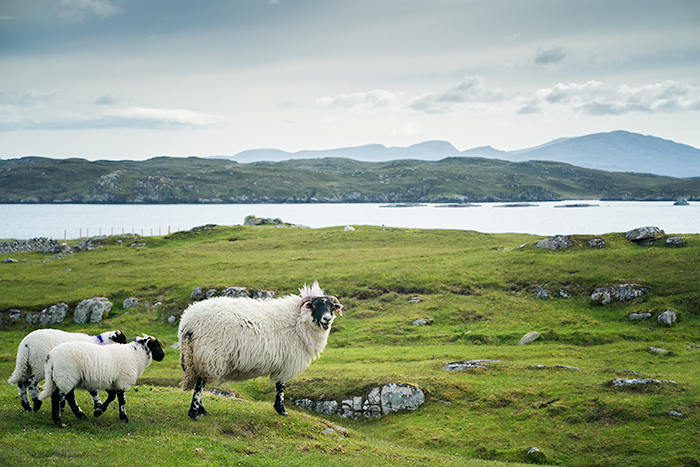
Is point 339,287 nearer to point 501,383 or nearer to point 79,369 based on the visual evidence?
point 501,383

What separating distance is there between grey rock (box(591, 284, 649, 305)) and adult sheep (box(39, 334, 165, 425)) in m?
28.6

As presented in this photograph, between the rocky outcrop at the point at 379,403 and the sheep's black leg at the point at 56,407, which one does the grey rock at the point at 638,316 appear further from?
the sheep's black leg at the point at 56,407

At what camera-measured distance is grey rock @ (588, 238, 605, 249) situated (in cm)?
3856

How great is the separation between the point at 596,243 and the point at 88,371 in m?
40.0

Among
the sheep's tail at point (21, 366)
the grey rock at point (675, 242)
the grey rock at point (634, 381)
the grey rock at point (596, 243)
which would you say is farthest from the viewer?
the grey rock at point (596, 243)

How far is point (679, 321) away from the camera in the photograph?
25.8 m

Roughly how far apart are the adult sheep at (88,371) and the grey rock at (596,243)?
125 ft

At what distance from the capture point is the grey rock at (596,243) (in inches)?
1518

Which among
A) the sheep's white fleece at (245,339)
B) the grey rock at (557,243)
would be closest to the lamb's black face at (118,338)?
the sheep's white fleece at (245,339)

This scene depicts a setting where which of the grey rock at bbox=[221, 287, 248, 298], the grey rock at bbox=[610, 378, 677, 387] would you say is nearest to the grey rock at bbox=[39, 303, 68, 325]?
the grey rock at bbox=[221, 287, 248, 298]

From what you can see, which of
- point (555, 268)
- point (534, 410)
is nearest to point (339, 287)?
point (555, 268)

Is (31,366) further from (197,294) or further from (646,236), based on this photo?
(646,236)

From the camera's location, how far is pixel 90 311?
3241 centimetres

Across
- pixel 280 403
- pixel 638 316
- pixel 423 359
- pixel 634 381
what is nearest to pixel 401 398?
pixel 423 359
